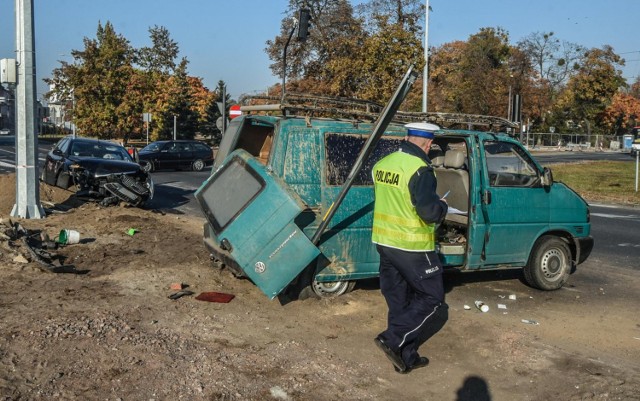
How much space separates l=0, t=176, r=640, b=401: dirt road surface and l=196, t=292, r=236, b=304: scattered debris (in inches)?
5.1

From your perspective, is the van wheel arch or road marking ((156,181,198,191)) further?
road marking ((156,181,198,191))

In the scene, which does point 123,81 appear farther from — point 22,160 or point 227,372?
point 227,372

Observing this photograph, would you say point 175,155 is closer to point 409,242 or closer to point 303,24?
point 303,24

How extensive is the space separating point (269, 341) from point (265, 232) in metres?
0.95

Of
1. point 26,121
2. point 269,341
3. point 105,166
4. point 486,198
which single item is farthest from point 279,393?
point 105,166

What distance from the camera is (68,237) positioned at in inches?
349

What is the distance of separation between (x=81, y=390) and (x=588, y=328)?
4629 millimetres

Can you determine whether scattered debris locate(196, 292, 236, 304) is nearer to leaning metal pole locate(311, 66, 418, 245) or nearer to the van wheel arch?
the van wheel arch

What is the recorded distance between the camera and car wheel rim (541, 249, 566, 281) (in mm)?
7617

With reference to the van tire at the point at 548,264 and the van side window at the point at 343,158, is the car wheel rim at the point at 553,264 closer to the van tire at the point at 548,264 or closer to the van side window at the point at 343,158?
the van tire at the point at 548,264

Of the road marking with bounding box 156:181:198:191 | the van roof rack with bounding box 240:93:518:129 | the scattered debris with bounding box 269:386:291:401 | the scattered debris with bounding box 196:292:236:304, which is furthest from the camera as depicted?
the road marking with bounding box 156:181:198:191

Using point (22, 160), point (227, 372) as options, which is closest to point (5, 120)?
point (22, 160)

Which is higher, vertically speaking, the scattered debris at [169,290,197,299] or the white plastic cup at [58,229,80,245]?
the white plastic cup at [58,229,80,245]

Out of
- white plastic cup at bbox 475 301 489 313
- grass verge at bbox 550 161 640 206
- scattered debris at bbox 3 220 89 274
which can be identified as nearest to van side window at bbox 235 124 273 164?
scattered debris at bbox 3 220 89 274
